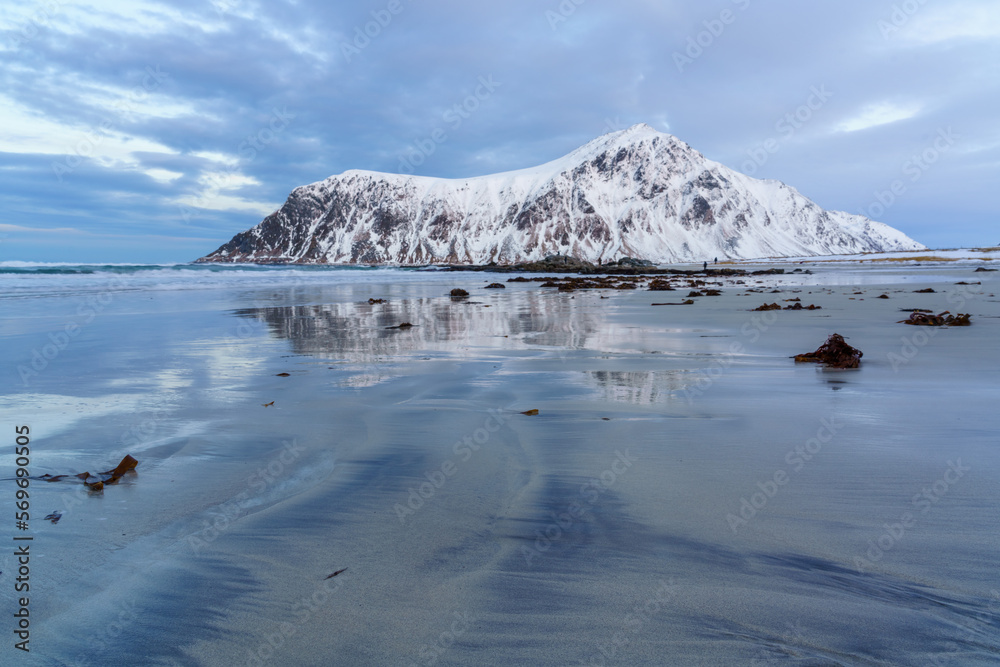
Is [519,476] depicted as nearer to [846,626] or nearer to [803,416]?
[846,626]

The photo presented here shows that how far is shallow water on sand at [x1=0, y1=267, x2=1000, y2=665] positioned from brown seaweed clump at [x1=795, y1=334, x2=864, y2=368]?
0.39 metres

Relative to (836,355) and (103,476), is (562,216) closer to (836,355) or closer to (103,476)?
(836,355)

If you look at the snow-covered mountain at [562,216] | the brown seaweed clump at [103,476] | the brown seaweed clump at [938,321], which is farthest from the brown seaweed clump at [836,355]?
the snow-covered mountain at [562,216]

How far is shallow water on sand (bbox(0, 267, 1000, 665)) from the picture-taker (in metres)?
1.85

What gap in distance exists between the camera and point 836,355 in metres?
6.62

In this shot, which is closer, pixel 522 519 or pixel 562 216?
pixel 522 519

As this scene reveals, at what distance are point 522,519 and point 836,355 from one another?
561cm

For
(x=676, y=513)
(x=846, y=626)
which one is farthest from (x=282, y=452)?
(x=846, y=626)

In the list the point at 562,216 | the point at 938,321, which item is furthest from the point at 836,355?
the point at 562,216

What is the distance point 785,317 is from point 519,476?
11023 mm

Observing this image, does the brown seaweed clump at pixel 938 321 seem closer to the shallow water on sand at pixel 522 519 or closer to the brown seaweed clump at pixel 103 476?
the shallow water on sand at pixel 522 519

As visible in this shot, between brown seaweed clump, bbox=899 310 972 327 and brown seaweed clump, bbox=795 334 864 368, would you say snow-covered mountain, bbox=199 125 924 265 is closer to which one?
brown seaweed clump, bbox=899 310 972 327

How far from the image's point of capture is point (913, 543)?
2.34 metres

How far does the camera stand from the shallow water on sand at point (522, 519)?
185 cm
